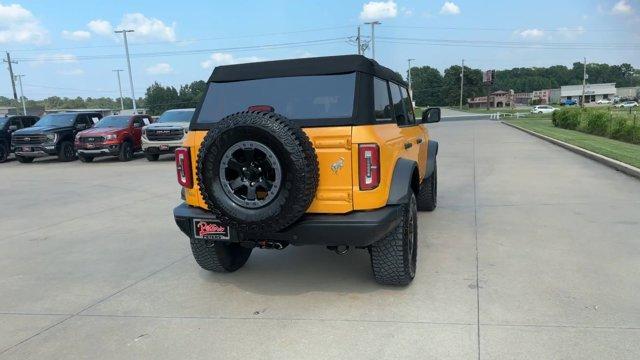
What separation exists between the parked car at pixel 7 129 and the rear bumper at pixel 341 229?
62.7ft

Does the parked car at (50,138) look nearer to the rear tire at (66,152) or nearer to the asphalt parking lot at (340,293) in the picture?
the rear tire at (66,152)

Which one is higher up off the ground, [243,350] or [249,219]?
[249,219]

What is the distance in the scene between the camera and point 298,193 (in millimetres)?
3537

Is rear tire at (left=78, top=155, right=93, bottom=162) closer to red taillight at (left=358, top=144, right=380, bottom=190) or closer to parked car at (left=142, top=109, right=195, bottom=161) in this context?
parked car at (left=142, top=109, right=195, bottom=161)

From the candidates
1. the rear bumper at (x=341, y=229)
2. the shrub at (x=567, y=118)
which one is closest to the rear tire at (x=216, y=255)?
the rear bumper at (x=341, y=229)

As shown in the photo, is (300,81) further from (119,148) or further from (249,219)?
(119,148)

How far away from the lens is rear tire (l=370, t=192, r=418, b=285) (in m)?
4.03

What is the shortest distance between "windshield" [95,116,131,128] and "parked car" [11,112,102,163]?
1173mm

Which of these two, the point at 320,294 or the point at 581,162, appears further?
the point at 581,162

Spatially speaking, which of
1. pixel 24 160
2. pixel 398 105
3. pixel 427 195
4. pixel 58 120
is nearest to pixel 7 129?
pixel 24 160

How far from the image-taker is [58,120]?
1842cm

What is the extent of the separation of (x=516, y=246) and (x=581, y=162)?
8.28m

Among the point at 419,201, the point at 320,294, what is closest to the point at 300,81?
the point at 320,294

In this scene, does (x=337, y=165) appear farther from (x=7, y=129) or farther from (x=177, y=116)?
(x=7, y=129)
